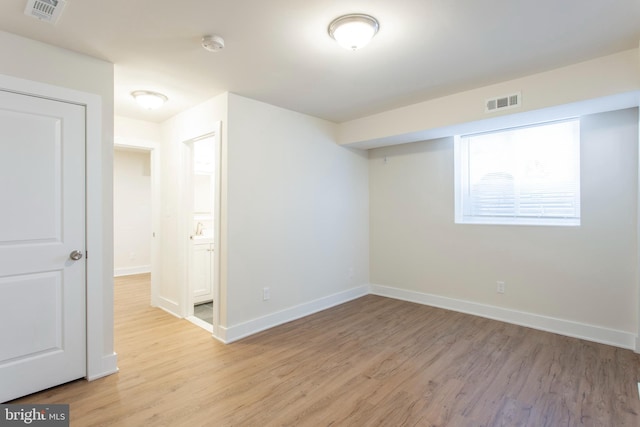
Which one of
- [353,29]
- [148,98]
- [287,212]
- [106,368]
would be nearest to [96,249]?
[106,368]

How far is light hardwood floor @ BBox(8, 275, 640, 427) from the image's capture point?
202cm

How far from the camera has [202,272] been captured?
4.31 metres

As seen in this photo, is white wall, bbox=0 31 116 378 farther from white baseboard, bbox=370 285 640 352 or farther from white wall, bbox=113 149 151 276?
white wall, bbox=113 149 151 276

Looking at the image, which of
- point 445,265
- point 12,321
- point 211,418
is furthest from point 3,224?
point 445,265

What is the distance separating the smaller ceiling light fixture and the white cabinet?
1.79m

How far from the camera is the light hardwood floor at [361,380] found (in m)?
2.02

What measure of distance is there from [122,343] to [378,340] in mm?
2482

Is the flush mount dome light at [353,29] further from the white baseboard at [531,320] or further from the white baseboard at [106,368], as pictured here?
the white baseboard at [531,320]

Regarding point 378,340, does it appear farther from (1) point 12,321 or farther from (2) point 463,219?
(1) point 12,321

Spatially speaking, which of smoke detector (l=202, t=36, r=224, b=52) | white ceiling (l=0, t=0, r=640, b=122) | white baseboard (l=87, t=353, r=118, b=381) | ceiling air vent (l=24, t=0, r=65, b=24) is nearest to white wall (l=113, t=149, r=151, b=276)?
white ceiling (l=0, t=0, r=640, b=122)

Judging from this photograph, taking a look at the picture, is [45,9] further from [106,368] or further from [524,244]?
[524,244]

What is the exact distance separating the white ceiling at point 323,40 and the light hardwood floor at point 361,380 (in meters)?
2.44

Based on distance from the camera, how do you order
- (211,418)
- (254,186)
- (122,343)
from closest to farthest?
(211,418) < (122,343) < (254,186)

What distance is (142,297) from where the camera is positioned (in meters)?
4.73
